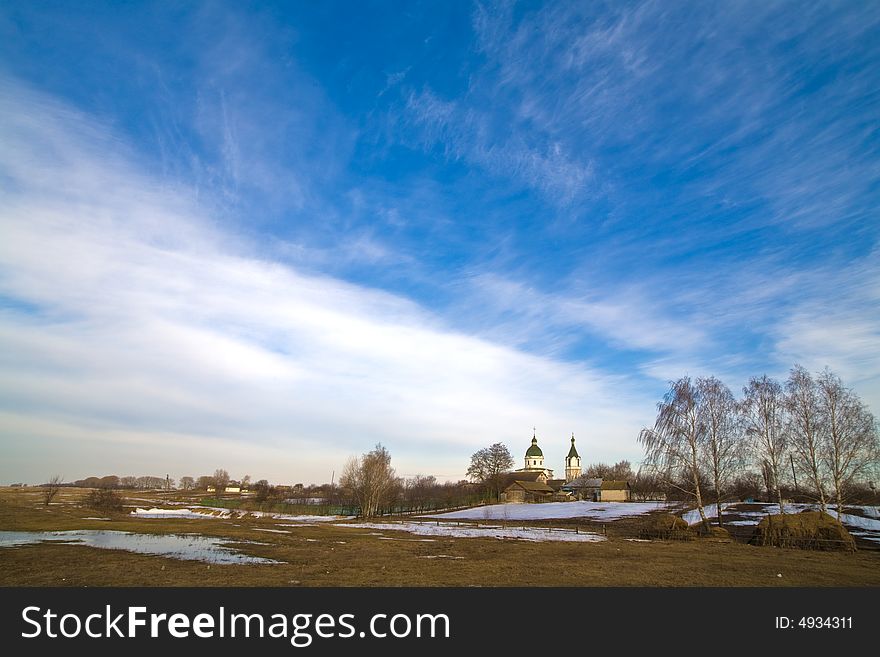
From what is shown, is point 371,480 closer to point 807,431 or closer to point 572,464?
point 807,431

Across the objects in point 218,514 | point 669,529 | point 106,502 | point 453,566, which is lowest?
point 218,514

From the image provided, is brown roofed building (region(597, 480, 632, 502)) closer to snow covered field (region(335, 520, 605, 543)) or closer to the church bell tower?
the church bell tower

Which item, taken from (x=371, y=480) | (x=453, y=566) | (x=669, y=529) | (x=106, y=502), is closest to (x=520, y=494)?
(x=371, y=480)

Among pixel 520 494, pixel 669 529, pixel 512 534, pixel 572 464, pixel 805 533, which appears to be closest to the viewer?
pixel 805 533

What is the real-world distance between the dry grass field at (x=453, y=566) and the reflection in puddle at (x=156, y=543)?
111 centimetres

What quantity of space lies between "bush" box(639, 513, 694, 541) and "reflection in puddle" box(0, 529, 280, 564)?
92.1ft

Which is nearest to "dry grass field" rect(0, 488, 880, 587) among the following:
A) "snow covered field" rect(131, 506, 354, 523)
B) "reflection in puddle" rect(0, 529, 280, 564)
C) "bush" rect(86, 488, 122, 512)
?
"reflection in puddle" rect(0, 529, 280, 564)

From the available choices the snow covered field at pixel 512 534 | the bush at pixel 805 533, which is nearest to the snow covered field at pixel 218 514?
the snow covered field at pixel 512 534

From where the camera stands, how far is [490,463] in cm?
11581

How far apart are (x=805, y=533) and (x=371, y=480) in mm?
52466

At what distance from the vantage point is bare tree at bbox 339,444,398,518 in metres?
69.8

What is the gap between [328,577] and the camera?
1662 cm
